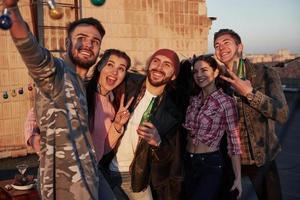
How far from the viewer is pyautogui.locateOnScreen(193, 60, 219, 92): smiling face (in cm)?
320

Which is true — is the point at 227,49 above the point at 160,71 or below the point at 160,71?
above

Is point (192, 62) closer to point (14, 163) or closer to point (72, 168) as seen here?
point (72, 168)

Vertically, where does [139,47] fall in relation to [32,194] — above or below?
above

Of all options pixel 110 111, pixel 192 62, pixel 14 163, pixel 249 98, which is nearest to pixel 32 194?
pixel 110 111

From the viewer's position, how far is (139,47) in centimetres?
948

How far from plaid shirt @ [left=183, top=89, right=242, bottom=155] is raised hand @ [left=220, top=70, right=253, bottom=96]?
147 millimetres

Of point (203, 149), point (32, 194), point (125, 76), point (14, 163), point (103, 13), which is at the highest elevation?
point (103, 13)

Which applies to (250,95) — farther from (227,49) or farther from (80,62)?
(80,62)

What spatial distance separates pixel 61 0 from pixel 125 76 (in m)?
5.88

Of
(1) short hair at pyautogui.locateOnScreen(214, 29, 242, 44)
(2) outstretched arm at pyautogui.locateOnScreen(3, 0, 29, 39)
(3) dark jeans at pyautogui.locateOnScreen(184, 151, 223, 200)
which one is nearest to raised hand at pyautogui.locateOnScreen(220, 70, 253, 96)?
(1) short hair at pyautogui.locateOnScreen(214, 29, 242, 44)

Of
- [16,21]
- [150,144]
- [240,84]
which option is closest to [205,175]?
[150,144]

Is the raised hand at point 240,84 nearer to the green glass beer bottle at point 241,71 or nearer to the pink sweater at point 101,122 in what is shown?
the green glass beer bottle at point 241,71

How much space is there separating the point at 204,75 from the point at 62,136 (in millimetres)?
1537

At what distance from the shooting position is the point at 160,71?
3.05m
